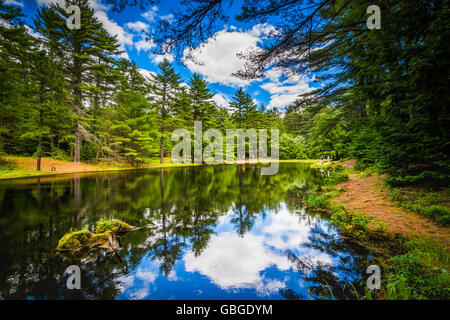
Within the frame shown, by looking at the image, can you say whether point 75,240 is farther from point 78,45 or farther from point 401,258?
point 78,45

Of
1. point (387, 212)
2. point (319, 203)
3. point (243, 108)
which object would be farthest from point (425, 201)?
point (243, 108)

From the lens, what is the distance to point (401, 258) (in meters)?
2.27

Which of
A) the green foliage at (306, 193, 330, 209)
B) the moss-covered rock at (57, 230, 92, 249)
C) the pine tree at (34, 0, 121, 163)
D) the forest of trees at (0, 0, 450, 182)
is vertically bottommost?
the moss-covered rock at (57, 230, 92, 249)

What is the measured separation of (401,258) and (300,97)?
6088 millimetres

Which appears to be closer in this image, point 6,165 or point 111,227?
point 111,227

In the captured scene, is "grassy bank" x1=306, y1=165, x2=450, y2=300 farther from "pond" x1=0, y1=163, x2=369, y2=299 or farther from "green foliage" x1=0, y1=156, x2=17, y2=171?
"green foliage" x1=0, y1=156, x2=17, y2=171

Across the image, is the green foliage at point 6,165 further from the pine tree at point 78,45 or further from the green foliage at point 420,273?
the green foliage at point 420,273

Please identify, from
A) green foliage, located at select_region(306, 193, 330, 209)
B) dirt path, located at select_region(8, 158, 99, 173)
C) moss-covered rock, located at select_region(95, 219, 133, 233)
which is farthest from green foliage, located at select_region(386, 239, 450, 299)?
dirt path, located at select_region(8, 158, 99, 173)

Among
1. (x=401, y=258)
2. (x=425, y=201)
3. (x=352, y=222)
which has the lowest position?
(x=352, y=222)

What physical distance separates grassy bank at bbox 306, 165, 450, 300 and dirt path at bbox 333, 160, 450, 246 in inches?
7.2

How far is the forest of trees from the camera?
2.88m

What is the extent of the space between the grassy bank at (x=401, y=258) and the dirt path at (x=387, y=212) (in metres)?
0.18
